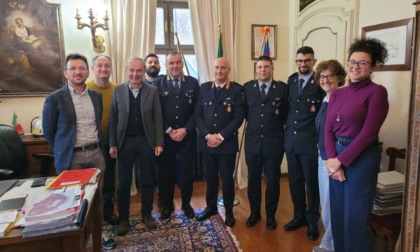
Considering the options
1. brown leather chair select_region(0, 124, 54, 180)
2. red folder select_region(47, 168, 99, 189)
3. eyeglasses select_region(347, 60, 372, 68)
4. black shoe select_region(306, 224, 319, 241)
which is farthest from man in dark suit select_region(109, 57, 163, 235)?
eyeglasses select_region(347, 60, 372, 68)

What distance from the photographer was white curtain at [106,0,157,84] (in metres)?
3.20

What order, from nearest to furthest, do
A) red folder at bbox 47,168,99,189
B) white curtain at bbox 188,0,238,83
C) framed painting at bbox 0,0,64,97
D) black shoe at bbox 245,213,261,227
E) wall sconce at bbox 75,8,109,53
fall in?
red folder at bbox 47,168,99,189 → black shoe at bbox 245,213,261,227 → framed painting at bbox 0,0,64,97 → wall sconce at bbox 75,8,109,53 → white curtain at bbox 188,0,238,83

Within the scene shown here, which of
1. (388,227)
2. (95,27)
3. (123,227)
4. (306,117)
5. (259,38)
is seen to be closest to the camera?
(388,227)

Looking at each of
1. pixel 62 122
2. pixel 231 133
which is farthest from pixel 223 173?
pixel 62 122

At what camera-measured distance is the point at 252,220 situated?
254 cm

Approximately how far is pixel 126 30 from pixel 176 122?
1374 mm

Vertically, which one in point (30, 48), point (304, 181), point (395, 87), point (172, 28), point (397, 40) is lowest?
point (304, 181)

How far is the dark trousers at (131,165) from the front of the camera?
2379 mm

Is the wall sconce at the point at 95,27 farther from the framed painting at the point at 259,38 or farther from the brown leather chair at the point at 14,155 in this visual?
the framed painting at the point at 259,38

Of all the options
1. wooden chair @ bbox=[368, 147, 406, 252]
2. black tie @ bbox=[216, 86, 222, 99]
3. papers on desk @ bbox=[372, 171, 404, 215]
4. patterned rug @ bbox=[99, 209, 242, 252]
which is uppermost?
black tie @ bbox=[216, 86, 222, 99]

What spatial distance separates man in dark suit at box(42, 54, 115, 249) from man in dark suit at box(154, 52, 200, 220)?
611mm

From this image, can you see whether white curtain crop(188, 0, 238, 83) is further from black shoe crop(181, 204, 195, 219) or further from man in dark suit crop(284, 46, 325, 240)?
black shoe crop(181, 204, 195, 219)

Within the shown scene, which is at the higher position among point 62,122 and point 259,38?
point 259,38

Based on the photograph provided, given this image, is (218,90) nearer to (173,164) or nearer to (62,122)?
(173,164)
